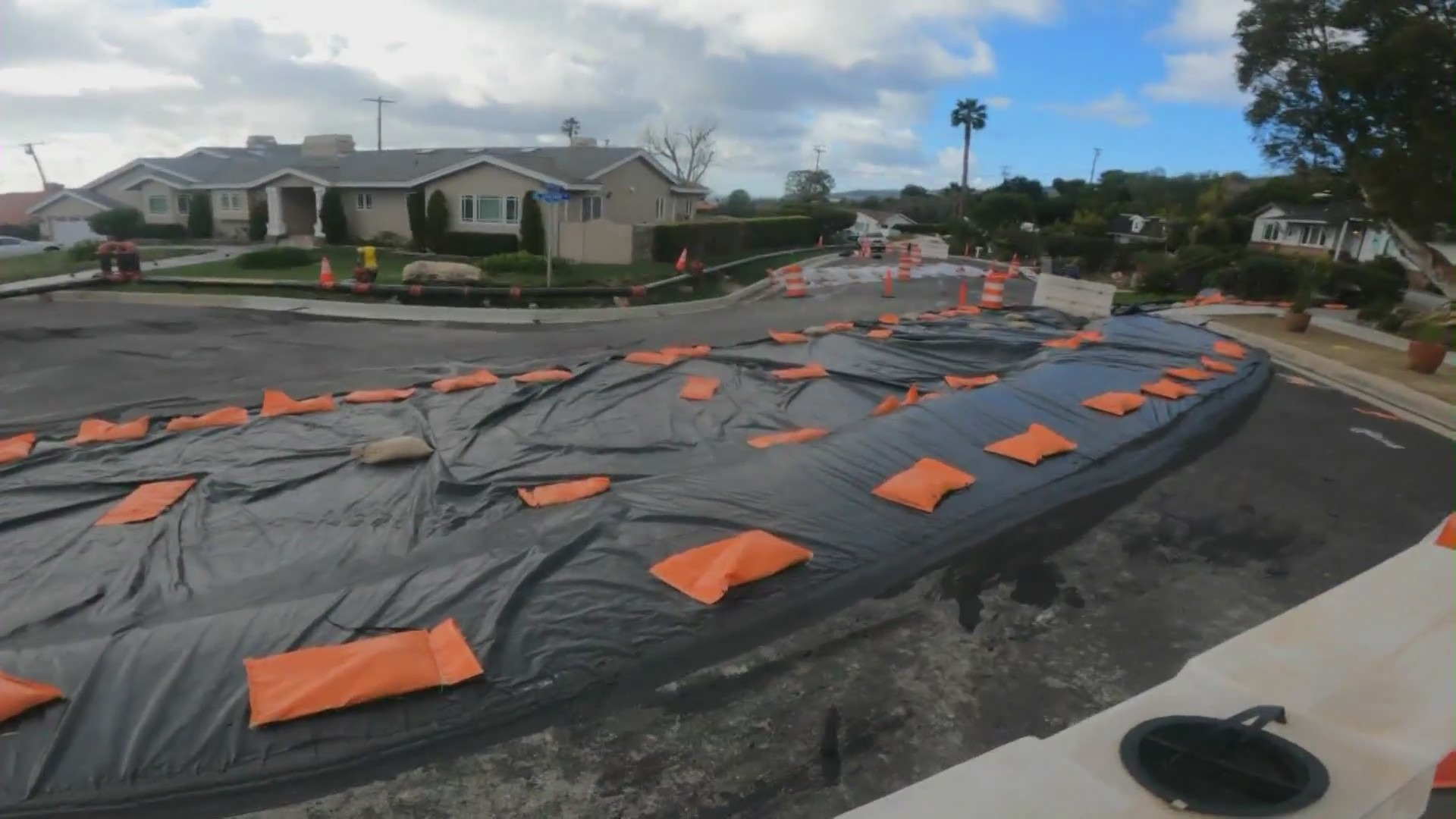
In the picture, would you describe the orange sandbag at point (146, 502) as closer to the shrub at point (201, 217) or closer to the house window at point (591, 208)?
the house window at point (591, 208)

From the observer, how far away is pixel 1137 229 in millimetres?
49469

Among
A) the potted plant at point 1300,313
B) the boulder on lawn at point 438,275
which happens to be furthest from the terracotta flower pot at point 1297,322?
the boulder on lawn at point 438,275

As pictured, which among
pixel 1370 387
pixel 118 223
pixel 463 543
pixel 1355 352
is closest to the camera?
pixel 463 543

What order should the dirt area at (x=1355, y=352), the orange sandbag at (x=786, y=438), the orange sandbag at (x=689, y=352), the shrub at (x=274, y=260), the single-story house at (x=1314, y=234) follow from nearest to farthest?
the orange sandbag at (x=786, y=438) → the orange sandbag at (x=689, y=352) → the dirt area at (x=1355, y=352) → the shrub at (x=274, y=260) → the single-story house at (x=1314, y=234)

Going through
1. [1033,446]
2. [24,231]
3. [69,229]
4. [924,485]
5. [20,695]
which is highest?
[1033,446]

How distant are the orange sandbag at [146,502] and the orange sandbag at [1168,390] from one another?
7.64m

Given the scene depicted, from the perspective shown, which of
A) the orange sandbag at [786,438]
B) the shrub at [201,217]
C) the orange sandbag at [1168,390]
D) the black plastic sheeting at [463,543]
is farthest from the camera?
the shrub at [201,217]

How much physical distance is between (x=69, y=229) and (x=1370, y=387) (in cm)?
4413

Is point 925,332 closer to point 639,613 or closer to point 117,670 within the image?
point 639,613

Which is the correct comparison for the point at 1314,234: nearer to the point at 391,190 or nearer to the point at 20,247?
the point at 391,190

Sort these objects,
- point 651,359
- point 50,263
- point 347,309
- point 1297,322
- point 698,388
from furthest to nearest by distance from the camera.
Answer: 1. point 50,263
2. point 347,309
3. point 1297,322
4. point 651,359
5. point 698,388

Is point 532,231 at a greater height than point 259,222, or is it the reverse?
point 532,231

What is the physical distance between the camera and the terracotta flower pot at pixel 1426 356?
9.79m

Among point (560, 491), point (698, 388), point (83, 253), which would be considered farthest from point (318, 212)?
point (560, 491)
